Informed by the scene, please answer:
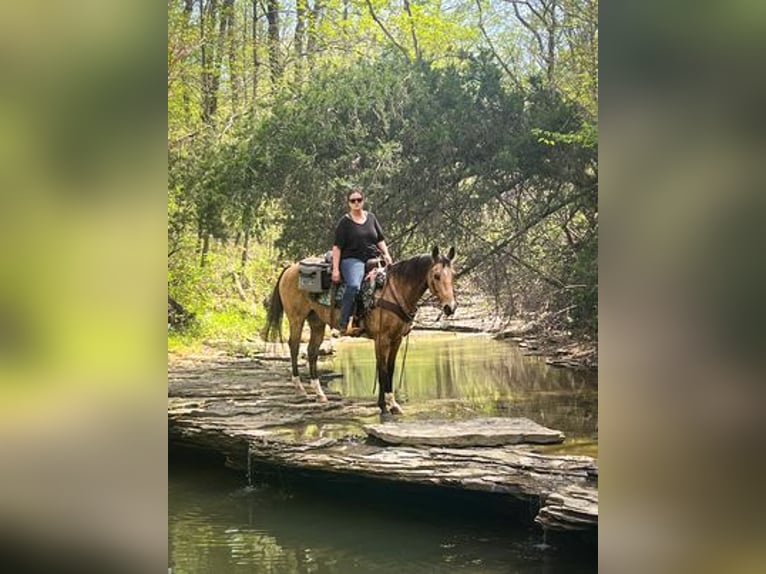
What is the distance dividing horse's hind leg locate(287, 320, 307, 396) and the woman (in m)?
0.31

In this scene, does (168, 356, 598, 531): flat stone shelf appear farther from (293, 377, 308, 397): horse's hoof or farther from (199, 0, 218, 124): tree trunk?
(199, 0, 218, 124): tree trunk

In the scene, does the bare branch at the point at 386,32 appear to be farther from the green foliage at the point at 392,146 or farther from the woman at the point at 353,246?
the woman at the point at 353,246

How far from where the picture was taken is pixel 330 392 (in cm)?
436

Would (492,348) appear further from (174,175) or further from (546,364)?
(174,175)

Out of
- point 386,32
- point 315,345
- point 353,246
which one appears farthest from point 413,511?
point 386,32

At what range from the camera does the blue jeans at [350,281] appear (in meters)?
4.22

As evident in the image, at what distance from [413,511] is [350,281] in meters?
1.31

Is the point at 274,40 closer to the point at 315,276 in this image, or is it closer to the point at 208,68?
the point at 208,68

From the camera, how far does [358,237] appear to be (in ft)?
13.7

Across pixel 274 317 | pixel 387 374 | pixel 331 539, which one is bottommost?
pixel 331 539

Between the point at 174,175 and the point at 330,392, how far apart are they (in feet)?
5.18
